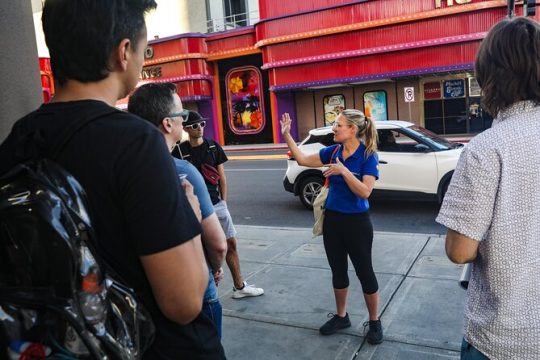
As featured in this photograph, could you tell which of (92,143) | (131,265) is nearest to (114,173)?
(92,143)

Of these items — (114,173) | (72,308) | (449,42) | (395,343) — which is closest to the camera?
(72,308)

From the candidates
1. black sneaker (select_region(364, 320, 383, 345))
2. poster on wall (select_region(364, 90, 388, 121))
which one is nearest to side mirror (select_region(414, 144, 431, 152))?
black sneaker (select_region(364, 320, 383, 345))

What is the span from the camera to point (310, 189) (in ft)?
30.2

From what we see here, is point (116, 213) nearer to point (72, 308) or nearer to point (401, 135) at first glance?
point (72, 308)

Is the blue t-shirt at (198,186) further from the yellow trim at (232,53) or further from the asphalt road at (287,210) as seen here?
the yellow trim at (232,53)

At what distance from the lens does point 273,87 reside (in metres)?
24.1

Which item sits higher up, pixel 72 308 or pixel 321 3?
pixel 321 3

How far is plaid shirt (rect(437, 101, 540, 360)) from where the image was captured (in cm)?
157

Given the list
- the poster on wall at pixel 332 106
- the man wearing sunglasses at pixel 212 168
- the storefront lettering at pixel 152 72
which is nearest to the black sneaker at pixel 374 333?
the man wearing sunglasses at pixel 212 168

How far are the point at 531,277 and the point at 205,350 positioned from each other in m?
1.10

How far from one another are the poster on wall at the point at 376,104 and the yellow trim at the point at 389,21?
3.30 meters

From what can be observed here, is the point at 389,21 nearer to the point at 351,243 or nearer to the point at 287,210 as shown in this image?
the point at 287,210

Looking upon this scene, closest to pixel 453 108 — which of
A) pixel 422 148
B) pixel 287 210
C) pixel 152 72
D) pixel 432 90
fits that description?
pixel 432 90

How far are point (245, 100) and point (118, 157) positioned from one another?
2620 centimetres
